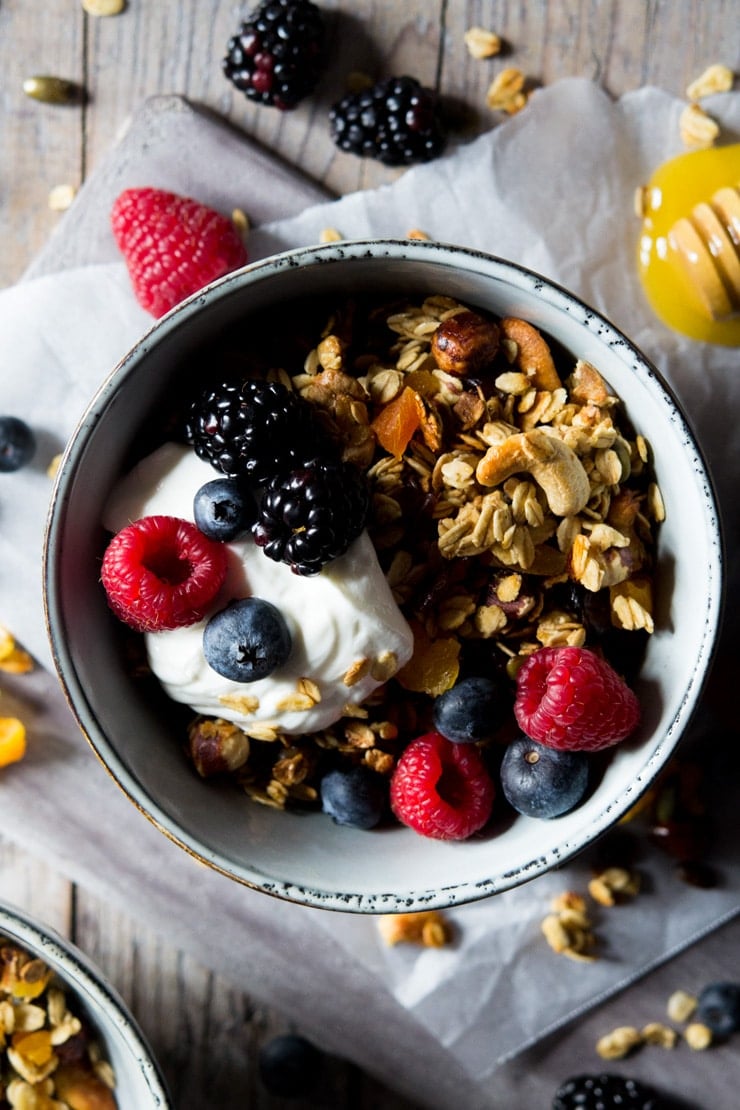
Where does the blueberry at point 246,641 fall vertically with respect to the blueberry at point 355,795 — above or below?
above

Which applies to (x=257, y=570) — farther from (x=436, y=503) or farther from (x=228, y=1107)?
(x=228, y=1107)

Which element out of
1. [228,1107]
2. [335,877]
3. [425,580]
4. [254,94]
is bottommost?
[228,1107]

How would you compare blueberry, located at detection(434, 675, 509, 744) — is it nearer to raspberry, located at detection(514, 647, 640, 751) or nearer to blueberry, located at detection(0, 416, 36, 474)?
raspberry, located at detection(514, 647, 640, 751)

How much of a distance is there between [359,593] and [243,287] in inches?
11.8

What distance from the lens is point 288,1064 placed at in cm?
146

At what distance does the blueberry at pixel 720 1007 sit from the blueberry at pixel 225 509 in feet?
2.89

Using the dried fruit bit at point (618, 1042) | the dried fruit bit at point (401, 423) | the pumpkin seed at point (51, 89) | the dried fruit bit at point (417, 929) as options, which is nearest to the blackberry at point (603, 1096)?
the dried fruit bit at point (618, 1042)

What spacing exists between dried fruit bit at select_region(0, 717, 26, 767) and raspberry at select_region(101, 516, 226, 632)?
→ 1.39ft

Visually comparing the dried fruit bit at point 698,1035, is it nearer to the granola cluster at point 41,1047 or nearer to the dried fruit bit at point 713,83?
the granola cluster at point 41,1047

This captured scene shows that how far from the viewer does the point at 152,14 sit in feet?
4.68

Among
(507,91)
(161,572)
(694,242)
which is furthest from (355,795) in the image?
(507,91)

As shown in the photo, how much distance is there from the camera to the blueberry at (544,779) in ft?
3.58

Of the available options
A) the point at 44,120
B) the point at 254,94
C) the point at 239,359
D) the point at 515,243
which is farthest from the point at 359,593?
the point at 44,120

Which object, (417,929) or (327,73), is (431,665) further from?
(327,73)
